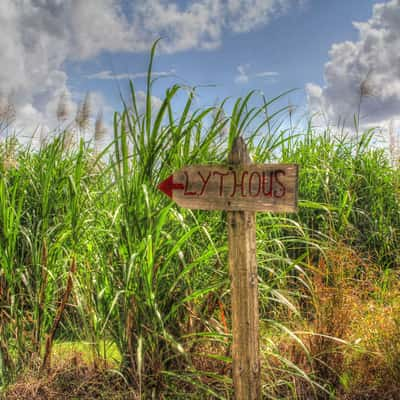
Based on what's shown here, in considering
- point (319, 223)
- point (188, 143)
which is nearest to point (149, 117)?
point (188, 143)

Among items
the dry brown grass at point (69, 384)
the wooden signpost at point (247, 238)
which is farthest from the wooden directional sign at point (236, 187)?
the dry brown grass at point (69, 384)

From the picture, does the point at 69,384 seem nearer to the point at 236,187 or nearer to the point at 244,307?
the point at 244,307

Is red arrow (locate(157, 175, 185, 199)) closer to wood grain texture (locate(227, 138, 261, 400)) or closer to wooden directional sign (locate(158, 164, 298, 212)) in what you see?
wooden directional sign (locate(158, 164, 298, 212))

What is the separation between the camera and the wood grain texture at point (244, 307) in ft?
5.98

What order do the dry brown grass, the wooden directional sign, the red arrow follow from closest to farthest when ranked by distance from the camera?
the wooden directional sign, the red arrow, the dry brown grass

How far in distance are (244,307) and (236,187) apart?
47 centimetres

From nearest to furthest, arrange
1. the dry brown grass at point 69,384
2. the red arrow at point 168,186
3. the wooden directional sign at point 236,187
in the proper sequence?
the wooden directional sign at point 236,187 < the red arrow at point 168,186 < the dry brown grass at point 69,384

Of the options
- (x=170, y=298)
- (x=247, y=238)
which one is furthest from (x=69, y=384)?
(x=247, y=238)

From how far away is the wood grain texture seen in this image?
1.82m

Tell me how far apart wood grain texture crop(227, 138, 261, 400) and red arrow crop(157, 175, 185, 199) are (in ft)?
0.92

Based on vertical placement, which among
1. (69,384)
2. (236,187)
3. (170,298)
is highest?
(236,187)

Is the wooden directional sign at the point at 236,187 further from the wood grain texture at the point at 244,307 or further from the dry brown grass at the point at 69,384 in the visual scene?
the dry brown grass at the point at 69,384

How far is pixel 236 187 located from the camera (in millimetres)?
1860

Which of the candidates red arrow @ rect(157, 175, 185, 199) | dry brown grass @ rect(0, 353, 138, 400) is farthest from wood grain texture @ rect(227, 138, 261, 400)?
dry brown grass @ rect(0, 353, 138, 400)
